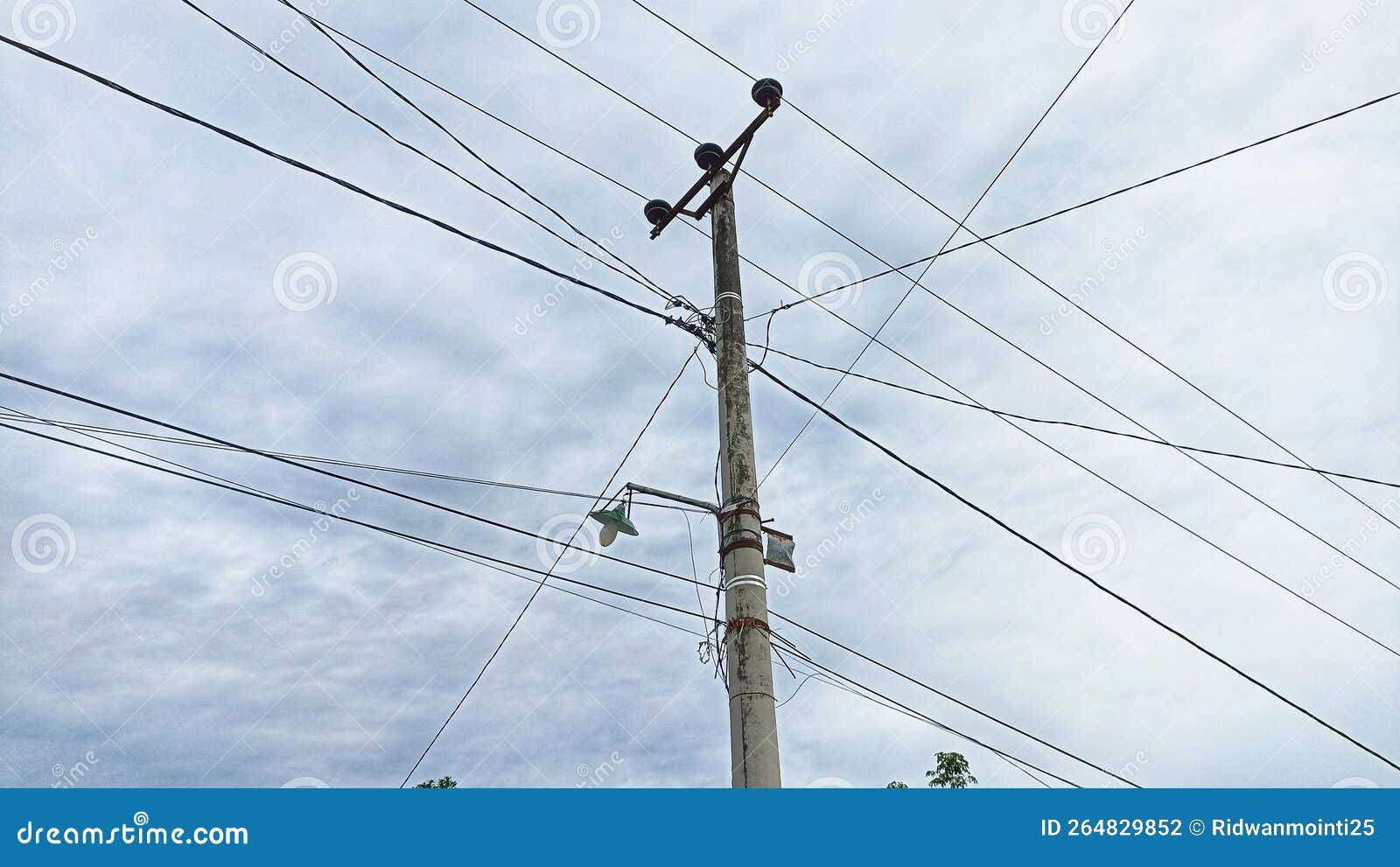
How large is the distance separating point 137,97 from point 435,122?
276 centimetres

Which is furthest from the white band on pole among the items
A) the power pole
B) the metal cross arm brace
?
the metal cross arm brace

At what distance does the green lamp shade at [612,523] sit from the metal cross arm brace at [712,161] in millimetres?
2973

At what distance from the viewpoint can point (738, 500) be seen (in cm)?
654

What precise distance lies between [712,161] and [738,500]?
3.47 m

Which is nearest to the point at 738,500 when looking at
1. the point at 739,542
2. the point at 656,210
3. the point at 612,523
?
the point at 739,542

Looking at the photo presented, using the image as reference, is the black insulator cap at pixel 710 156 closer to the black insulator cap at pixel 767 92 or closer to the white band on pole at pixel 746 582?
the black insulator cap at pixel 767 92

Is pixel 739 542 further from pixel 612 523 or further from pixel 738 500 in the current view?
pixel 612 523

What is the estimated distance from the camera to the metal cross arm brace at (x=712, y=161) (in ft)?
25.1

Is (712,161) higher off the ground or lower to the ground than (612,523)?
higher

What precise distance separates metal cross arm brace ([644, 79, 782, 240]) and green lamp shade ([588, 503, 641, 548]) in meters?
2.97

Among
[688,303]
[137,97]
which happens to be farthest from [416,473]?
[137,97]

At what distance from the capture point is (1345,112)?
8.95 m

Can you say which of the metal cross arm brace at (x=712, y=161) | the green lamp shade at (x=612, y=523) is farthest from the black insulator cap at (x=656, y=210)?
the green lamp shade at (x=612, y=523)
